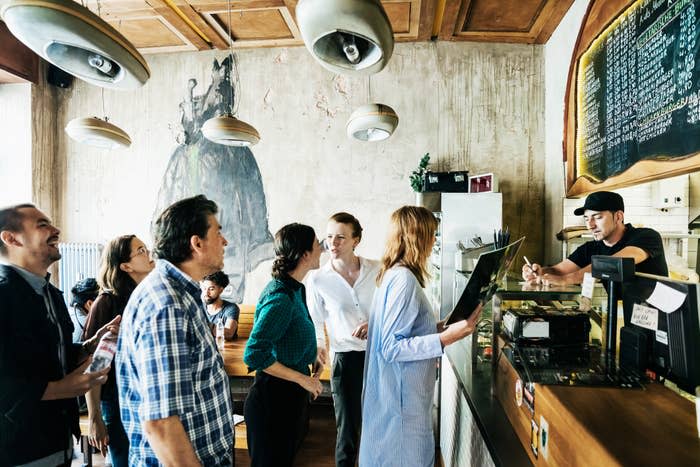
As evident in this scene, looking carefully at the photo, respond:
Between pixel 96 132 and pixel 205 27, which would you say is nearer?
pixel 96 132

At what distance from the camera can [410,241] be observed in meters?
1.68

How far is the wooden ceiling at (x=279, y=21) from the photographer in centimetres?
336

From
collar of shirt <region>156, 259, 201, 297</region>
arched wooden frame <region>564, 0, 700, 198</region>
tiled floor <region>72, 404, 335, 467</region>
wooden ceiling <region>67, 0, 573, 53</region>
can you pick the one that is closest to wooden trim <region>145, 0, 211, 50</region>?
wooden ceiling <region>67, 0, 573, 53</region>

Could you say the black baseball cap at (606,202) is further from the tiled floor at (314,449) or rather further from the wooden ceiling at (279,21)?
the tiled floor at (314,449)

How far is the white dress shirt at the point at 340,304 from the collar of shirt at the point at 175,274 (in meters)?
1.32

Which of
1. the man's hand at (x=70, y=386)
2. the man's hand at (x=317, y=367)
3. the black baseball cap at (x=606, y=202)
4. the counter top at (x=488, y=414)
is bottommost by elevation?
the man's hand at (x=317, y=367)

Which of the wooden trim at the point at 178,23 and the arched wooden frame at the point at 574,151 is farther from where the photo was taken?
the wooden trim at the point at 178,23

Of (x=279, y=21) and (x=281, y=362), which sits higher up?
(x=279, y=21)

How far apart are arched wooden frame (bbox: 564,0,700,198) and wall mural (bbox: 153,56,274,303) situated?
3.17m

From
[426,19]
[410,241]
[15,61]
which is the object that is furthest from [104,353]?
[15,61]

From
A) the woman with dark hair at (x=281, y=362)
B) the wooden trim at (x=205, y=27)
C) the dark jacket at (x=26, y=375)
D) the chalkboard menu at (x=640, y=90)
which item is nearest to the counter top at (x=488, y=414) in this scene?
the woman with dark hair at (x=281, y=362)

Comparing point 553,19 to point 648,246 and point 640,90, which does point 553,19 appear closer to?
point 640,90

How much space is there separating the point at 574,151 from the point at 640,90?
3.04ft

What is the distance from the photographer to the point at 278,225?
4336 mm
